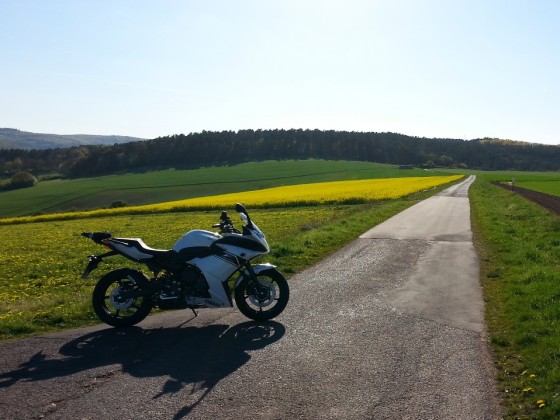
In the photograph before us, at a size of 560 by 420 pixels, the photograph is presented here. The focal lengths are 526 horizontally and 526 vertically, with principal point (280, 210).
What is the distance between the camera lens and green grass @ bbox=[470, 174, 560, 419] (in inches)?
199

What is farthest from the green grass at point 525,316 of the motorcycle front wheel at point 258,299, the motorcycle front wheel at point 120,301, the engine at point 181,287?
the motorcycle front wheel at point 120,301

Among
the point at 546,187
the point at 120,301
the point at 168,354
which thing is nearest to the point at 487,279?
the point at 168,354

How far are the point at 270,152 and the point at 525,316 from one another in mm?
111937

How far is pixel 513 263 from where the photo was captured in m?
12.1

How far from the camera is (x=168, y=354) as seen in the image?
6.32 metres

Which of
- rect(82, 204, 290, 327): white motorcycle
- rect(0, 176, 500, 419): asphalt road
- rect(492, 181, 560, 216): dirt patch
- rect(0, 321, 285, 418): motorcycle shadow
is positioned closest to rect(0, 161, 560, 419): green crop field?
rect(0, 176, 500, 419): asphalt road

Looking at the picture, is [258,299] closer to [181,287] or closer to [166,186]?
[181,287]

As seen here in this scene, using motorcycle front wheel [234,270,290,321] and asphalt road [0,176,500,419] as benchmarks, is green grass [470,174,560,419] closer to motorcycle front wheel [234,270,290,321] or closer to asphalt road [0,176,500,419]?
asphalt road [0,176,500,419]

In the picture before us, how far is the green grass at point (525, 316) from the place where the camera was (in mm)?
5062

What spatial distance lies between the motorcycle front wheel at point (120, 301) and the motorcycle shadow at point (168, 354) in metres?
0.17

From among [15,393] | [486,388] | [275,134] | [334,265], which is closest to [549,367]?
[486,388]

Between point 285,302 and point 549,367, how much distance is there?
142 inches

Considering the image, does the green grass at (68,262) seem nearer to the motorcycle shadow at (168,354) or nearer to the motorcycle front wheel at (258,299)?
the motorcycle shadow at (168,354)

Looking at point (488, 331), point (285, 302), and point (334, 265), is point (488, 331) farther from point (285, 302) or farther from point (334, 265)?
point (334, 265)
